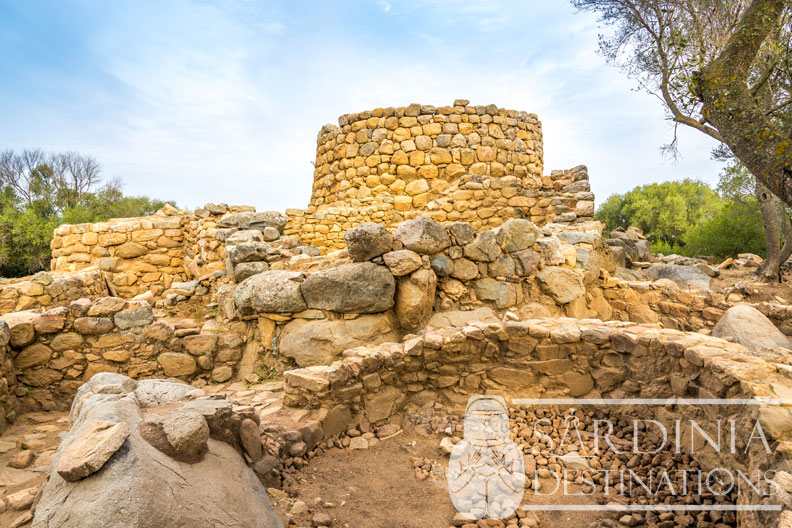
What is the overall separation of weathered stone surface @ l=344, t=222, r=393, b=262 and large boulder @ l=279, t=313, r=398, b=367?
2.57 feet

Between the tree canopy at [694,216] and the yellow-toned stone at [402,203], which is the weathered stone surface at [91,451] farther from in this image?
the tree canopy at [694,216]

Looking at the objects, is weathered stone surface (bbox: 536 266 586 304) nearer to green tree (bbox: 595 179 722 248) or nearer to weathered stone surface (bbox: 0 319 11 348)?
weathered stone surface (bbox: 0 319 11 348)

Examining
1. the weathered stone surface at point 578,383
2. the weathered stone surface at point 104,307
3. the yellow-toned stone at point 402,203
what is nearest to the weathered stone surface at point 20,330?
the weathered stone surface at point 104,307

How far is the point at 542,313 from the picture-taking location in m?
5.79

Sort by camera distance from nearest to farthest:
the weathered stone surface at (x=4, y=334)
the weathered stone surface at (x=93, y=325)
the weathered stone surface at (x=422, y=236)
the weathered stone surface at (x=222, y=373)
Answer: the weathered stone surface at (x=4, y=334), the weathered stone surface at (x=93, y=325), the weathered stone surface at (x=222, y=373), the weathered stone surface at (x=422, y=236)

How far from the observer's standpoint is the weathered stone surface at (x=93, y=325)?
4.60 metres

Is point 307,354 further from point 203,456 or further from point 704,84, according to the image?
point 704,84

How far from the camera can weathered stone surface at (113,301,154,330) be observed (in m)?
4.80

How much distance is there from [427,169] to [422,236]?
402cm

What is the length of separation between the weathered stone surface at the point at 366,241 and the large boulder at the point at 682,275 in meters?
6.90

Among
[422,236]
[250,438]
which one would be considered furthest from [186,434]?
[422,236]

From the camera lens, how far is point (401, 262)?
5223 mm

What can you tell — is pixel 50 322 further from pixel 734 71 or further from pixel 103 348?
pixel 734 71

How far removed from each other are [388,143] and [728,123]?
5.86 meters
